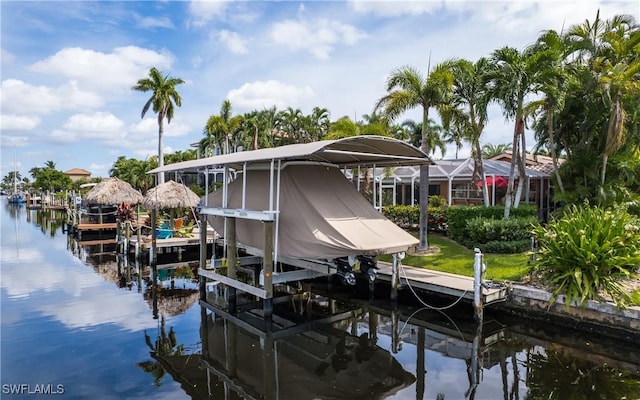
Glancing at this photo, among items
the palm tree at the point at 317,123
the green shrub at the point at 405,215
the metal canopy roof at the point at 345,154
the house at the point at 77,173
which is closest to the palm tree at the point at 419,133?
the palm tree at the point at 317,123

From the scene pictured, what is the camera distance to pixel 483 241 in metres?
14.6

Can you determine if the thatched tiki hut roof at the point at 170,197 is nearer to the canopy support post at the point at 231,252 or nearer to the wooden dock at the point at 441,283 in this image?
the canopy support post at the point at 231,252

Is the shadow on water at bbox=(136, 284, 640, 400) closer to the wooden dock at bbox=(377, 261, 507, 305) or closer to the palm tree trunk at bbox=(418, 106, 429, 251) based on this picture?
the wooden dock at bbox=(377, 261, 507, 305)

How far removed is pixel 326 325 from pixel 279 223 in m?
2.94

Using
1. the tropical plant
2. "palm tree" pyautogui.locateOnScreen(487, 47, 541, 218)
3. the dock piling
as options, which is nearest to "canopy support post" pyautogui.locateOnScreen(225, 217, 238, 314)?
the dock piling

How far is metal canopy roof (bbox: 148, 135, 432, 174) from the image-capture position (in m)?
Answer: 8.94

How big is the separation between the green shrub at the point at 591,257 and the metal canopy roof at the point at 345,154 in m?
3.80

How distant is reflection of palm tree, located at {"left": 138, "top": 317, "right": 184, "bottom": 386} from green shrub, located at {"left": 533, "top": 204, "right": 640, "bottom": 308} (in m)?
8.77

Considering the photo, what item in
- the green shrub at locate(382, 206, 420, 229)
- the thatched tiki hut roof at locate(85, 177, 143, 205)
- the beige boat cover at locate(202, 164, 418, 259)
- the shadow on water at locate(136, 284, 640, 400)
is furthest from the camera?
the thatched tiki hut roof at locate(85, 177, 143, 205)

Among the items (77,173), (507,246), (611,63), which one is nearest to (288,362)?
→ (507,246)

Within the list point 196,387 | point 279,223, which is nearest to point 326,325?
point 279,223

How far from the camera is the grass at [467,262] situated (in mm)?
11617

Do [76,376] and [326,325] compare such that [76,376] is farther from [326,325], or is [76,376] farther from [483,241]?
[483,241]

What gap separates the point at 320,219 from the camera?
31.4 feet
